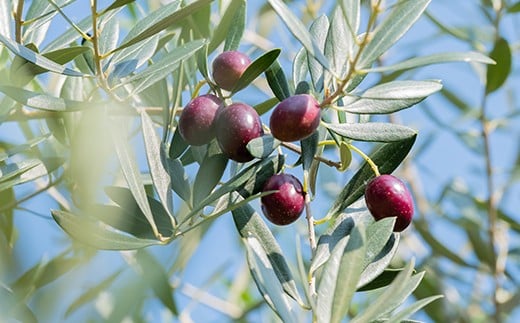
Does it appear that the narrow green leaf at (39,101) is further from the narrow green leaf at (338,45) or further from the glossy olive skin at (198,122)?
the narrow green leaf at (338,45)

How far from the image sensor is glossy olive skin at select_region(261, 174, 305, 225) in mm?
809

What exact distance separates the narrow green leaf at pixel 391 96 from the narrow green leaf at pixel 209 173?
129mm

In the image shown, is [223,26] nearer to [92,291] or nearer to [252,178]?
[252,178]

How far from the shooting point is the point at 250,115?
0.81m

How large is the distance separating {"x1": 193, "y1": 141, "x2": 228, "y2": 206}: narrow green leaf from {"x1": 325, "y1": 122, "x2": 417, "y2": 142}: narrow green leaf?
0.11m

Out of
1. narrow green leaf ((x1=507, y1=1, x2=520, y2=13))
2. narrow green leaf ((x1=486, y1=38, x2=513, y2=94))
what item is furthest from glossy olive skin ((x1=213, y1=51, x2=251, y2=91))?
narrow green leaf ((x1=507, y1=1, x2=520, y2=13))

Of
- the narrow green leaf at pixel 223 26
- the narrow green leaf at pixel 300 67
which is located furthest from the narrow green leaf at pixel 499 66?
the narrow green leaf at pixel 300 67

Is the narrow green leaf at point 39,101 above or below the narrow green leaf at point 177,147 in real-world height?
above

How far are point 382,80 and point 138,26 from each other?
34.3 inches

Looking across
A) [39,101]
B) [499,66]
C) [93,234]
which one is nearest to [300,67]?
[39,101]

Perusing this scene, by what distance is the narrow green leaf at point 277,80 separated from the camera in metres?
0.88

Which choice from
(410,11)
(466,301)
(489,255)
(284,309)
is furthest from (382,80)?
(284,309)

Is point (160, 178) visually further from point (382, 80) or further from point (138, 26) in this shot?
point (382, 80)

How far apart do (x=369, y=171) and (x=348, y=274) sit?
0.28 metres
